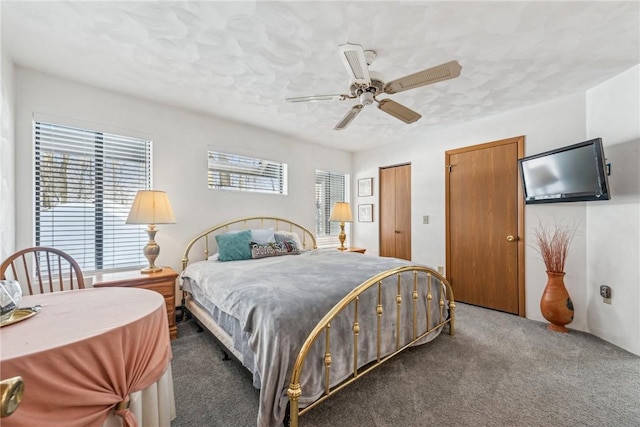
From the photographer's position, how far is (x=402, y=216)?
457 centimetres

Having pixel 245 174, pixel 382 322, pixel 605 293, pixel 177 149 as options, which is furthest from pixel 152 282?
pixel 605 293

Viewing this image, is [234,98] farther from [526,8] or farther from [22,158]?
[526,8]

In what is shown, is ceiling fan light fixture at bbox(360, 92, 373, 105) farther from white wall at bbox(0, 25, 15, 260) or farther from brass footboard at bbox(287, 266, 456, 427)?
white wall at bbox(0, 25, 15, 260)

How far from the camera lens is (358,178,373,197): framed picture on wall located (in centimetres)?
505

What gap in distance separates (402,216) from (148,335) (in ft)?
13.5

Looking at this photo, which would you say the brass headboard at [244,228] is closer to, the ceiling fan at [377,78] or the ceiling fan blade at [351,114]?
the ceiling fan blade at [351,114]

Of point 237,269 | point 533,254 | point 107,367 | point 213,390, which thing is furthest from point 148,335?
point 533,254

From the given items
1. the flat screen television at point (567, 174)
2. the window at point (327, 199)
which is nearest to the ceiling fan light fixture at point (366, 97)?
the flat screen television at point (567, 174)

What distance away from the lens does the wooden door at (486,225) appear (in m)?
3.28

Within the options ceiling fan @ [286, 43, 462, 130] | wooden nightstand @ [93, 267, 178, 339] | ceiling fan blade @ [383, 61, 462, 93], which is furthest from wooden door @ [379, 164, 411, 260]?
wooden nightstand @ [93, 267, 178, 339]

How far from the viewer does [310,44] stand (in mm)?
1996

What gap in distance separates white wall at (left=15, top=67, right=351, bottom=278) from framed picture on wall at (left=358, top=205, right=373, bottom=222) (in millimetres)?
1096

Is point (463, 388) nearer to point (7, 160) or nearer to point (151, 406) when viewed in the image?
point (151, 406)

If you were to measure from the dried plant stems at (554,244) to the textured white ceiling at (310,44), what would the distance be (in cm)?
148
